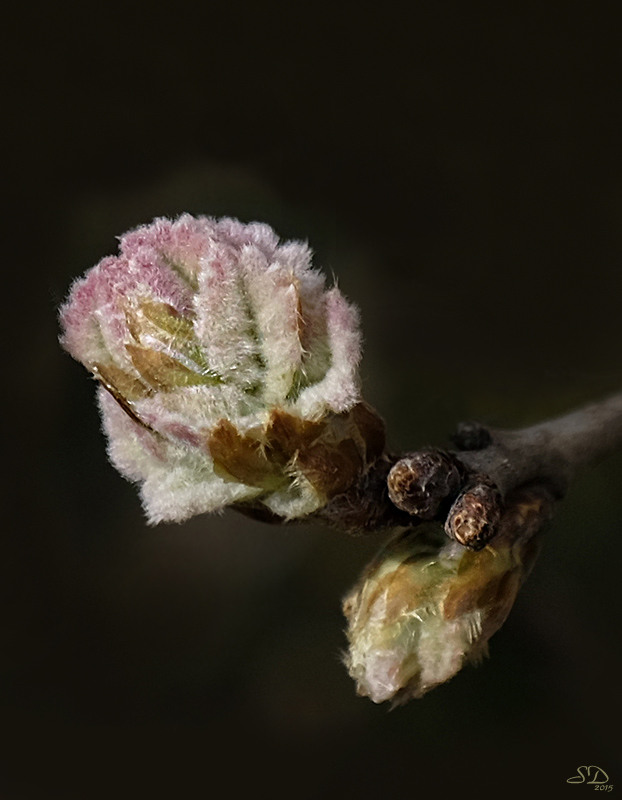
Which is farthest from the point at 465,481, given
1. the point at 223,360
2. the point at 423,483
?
the point at 223,360

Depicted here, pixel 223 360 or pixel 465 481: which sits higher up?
pixel 223 360

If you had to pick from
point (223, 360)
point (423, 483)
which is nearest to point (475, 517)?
point (423, 483)

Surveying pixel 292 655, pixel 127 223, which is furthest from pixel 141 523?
pixel 127 223

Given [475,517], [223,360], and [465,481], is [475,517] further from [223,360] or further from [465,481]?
[223,360]

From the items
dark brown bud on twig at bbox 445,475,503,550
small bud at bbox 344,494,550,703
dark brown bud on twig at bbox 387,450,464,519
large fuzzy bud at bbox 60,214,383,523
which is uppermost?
large fuzzy bud at bbox 60,214,383,523

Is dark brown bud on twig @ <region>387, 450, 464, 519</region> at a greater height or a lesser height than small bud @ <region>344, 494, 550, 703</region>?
greater

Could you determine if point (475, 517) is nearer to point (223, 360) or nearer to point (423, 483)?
point (423, 483)

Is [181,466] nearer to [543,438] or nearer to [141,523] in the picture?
[543,438]
